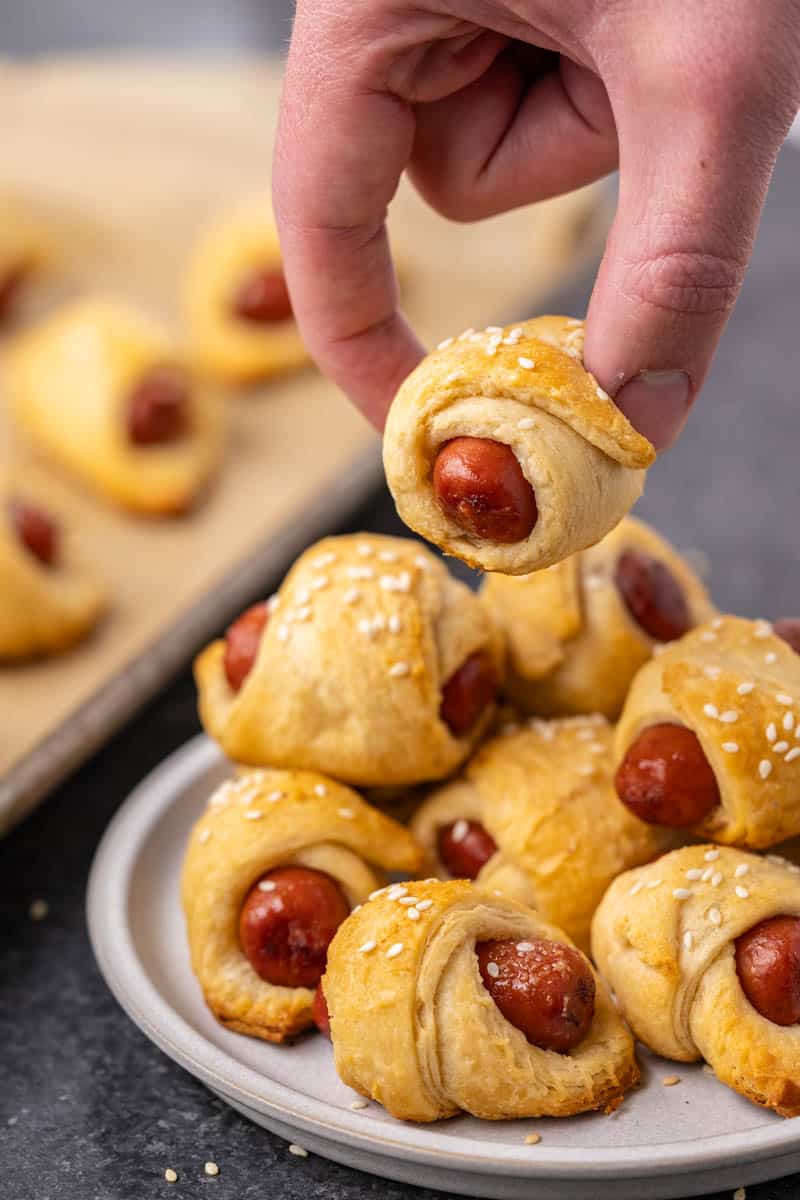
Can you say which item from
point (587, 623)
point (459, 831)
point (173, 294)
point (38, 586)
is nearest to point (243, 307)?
point (173, 294)

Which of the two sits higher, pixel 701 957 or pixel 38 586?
pixel 701 957

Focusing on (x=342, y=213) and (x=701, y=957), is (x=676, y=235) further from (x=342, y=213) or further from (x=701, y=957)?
(x=701, y=957)

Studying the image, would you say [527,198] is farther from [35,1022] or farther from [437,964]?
[35,1022]

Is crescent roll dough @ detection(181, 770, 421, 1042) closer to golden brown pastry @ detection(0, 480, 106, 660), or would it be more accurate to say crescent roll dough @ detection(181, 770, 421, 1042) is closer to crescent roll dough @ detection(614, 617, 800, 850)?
crescent roll dough @ detection(614, 617, 800, 850)

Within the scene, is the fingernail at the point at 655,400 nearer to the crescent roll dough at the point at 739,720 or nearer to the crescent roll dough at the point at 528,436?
the crescent roll dough at the point at 528,436

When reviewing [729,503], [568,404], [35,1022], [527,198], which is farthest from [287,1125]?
[729,503]
